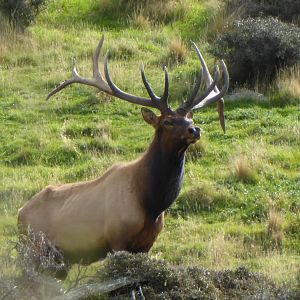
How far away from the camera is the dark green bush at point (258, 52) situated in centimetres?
1897

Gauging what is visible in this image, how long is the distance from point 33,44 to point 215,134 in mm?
5220

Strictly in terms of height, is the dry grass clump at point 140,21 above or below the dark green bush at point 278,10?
below

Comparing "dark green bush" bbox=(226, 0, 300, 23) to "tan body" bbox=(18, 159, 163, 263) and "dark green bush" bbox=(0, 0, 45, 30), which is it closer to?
"dark green bush" bbox=(0, 0, 45, 30)

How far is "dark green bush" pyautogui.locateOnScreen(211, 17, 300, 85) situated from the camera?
1897 cm

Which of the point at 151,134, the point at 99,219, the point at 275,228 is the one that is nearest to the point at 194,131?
the point at 99,219

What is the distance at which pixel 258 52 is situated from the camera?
62.3ft

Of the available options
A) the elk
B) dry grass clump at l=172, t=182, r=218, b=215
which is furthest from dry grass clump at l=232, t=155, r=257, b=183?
the elk

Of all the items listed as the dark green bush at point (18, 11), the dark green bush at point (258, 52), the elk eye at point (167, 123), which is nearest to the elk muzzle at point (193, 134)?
→ the elk eye at point (167, 123)

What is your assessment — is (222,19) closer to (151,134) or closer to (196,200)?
(151,134)

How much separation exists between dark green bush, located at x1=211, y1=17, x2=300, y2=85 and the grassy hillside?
56 cm

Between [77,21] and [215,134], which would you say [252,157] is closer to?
[215,134]

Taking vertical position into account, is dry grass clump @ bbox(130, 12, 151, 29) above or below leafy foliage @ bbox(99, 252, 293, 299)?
above

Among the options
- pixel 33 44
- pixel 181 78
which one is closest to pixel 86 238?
pixel 181 78

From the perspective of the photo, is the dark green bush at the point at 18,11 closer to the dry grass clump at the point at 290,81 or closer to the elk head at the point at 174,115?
the dry grass clump at the point at 290,81
